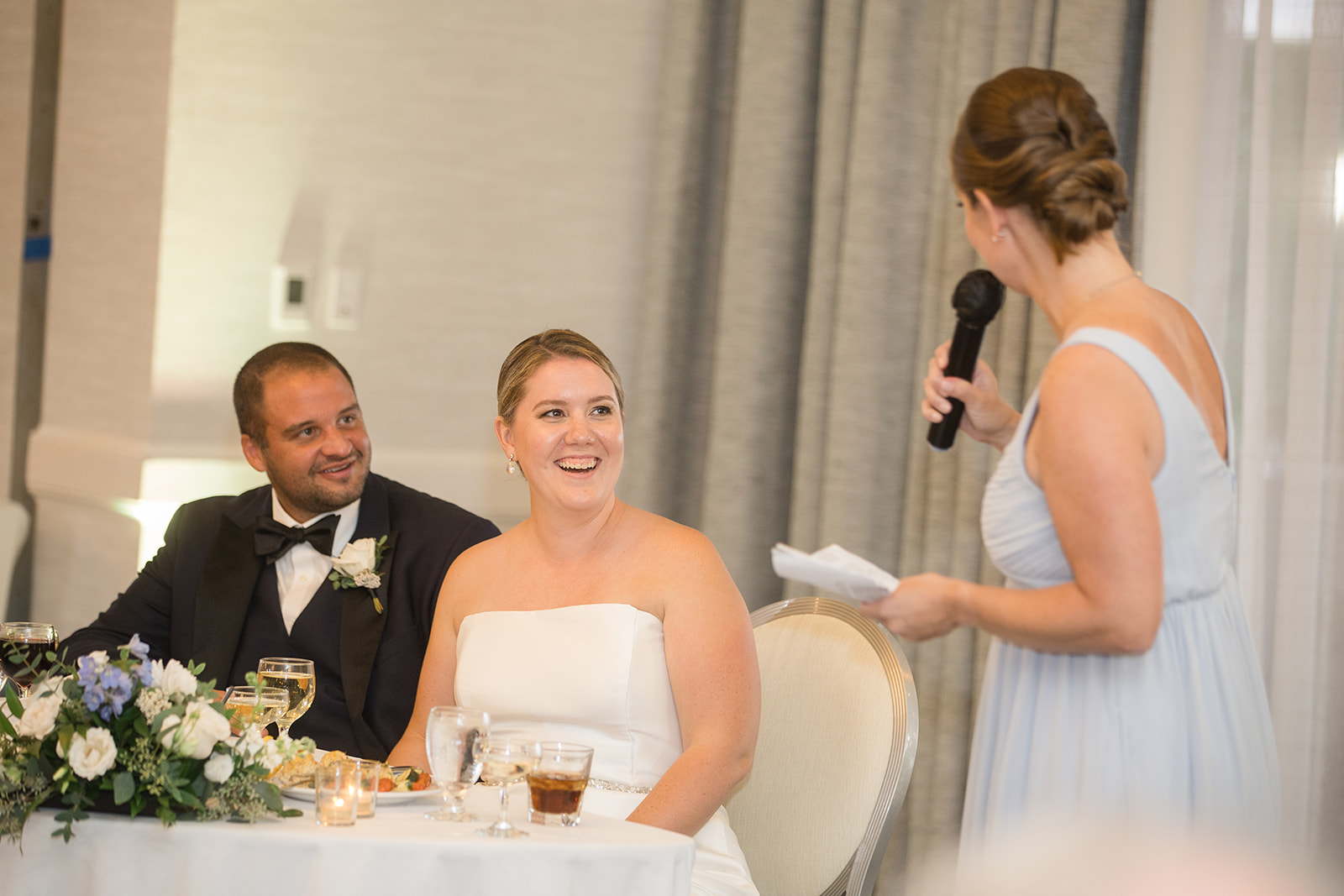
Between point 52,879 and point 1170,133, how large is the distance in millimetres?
2539

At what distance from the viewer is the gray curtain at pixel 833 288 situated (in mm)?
3176

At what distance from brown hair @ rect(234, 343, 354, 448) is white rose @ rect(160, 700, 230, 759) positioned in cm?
159

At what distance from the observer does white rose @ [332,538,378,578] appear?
288 cm

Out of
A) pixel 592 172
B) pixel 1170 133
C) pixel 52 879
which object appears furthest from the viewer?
pixel 592 172

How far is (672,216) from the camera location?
4004mm

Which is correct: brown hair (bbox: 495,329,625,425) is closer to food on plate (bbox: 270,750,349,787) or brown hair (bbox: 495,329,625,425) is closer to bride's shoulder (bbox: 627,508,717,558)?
bride's shoulder (bbox: 627,508,717,558)

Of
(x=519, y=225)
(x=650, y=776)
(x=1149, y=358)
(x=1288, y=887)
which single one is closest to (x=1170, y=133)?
(x=1149, y=358)

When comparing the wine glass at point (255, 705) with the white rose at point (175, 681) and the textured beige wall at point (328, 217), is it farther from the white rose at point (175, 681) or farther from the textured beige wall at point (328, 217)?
the textured beige wall at point (328, 217)

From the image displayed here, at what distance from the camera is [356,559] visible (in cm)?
288

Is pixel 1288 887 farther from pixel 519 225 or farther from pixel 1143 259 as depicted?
pixel 519 225

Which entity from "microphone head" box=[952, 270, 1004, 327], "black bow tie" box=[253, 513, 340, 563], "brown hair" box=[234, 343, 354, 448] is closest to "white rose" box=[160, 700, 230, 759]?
"microphone head" box=[952, 270, 1004, 327]

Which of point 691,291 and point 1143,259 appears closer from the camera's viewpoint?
point 1143,259

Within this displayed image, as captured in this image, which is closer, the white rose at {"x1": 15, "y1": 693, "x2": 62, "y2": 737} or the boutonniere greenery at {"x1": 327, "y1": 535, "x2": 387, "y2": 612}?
the white rose at {"x1": 15, "y1": 693, "x2": 62, "y2": 737}

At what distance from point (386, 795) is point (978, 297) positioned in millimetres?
1119
